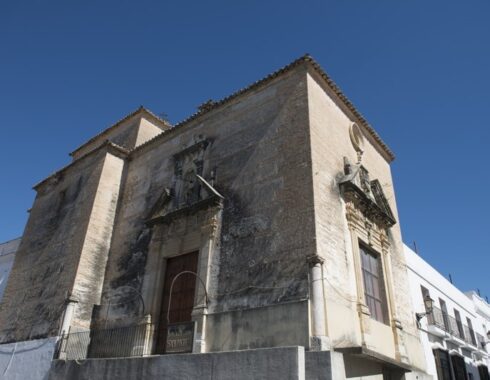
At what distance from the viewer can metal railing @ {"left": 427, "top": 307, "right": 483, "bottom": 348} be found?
562 inches

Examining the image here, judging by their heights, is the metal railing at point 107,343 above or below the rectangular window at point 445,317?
below

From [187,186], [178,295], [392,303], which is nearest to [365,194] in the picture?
[392,303]

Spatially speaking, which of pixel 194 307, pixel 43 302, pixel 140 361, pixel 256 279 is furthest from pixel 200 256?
pixel 43 302

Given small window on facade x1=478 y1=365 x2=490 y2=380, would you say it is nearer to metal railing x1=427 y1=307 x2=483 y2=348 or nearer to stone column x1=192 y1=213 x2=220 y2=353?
metal railing x1=427 y1=307 x2=483 y2=348

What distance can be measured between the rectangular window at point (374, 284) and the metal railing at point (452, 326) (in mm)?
5118

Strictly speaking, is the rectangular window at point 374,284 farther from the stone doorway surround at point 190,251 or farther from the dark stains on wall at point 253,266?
the stone doorway surround at point 190,251

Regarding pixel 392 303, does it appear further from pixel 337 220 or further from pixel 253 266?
pixel 253 266

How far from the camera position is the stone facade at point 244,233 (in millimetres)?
7844

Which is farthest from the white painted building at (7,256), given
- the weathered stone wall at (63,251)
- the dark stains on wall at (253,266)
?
the dark stains on wall at (253,266)

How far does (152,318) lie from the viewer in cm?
970

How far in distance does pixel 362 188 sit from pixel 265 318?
4.61 meters

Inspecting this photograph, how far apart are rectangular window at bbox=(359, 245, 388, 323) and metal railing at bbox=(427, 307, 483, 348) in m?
5.12

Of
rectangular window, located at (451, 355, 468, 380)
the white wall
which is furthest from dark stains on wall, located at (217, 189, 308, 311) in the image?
rectangular window, located at (451, 355, 468, 380)

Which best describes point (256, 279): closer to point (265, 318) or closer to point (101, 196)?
point (265, 318)
